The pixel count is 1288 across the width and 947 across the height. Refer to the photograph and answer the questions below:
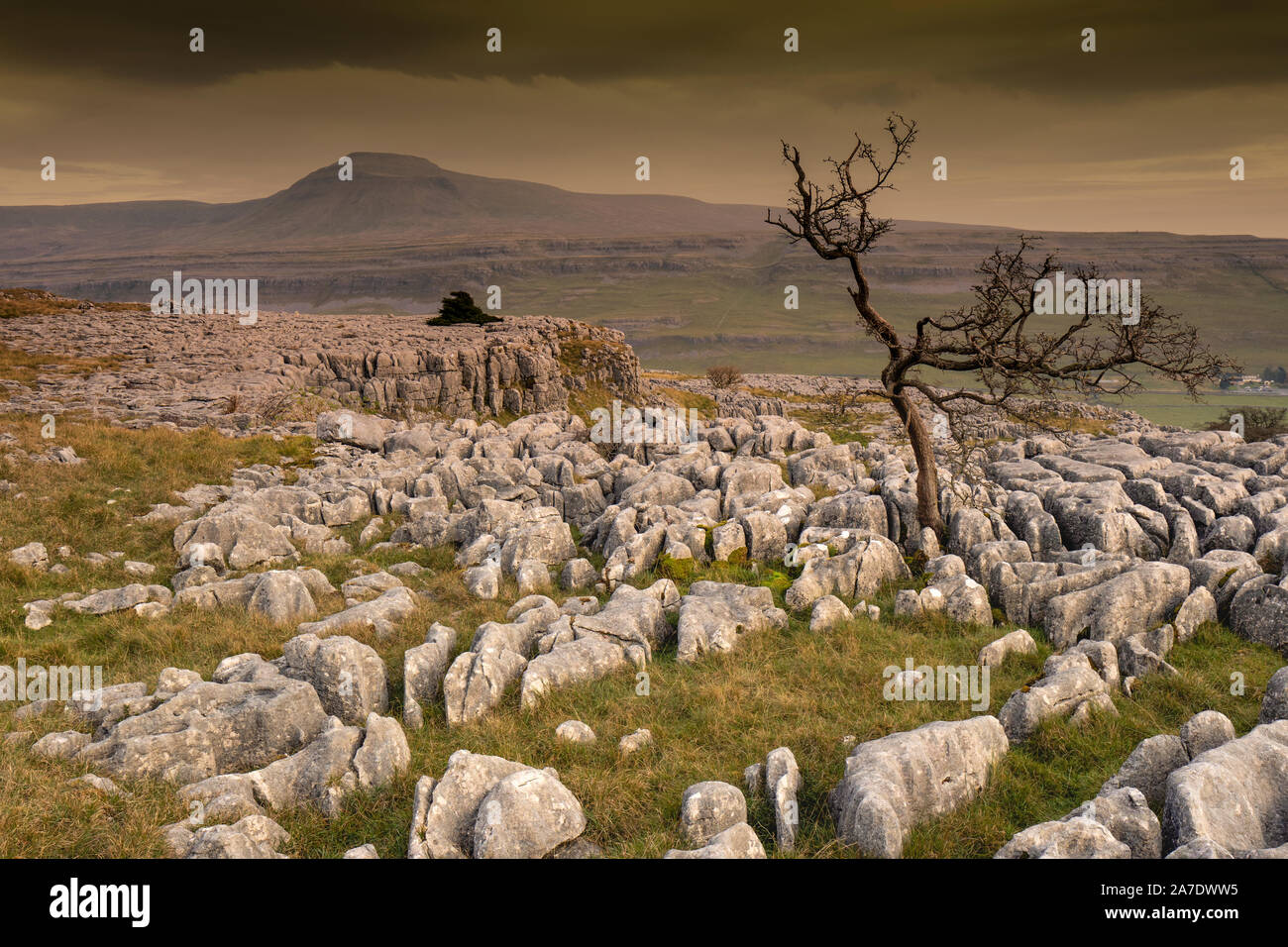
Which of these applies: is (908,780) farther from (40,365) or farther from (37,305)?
(37,305)

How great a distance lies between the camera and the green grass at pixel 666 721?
29.1 feet

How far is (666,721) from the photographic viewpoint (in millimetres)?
11867

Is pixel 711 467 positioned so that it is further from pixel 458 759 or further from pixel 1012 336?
pixel 458 759

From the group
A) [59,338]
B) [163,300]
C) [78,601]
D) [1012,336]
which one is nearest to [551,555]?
[78,601]

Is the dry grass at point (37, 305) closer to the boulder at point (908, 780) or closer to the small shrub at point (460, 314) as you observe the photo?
the small shrub at point (460, 314)

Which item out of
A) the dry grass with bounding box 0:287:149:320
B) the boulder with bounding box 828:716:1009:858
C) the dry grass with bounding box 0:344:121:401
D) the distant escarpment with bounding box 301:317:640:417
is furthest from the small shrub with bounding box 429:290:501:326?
the boulder with bounding box 828:716:1009:858

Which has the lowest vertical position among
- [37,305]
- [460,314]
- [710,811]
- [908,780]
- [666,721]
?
[666,721]

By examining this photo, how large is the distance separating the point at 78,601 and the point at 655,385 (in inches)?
2106

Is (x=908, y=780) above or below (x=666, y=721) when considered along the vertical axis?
above

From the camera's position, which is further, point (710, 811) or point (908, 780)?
point (908, 780)

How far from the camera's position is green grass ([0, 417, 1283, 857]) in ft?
29.1

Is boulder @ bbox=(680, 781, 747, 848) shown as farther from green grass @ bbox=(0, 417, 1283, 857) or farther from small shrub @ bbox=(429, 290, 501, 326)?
small shrub @ bbox=(429, 290, 501, 326)

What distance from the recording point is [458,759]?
9.22 meters

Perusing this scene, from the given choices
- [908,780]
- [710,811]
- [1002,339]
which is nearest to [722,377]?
[1002,339]
